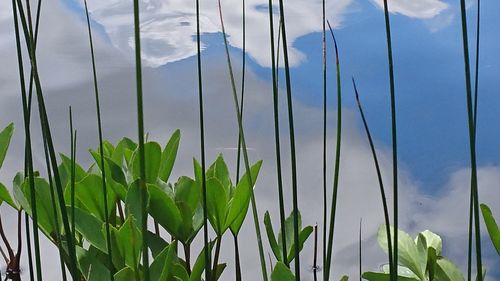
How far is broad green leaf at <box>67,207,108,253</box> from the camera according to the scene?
509 millimetres

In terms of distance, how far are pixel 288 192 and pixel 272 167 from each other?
0.08m

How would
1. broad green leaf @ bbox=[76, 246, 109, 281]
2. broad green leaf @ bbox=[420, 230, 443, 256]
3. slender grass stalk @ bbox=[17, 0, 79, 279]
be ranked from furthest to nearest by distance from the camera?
1. broad green leaf @ bbox=[420, 230, 443, 256]
2. broad green leaf @ bbox=[76, 246, 109, 281]
3. slender grass stalk @ bbox=[17, 0, 79, 279]

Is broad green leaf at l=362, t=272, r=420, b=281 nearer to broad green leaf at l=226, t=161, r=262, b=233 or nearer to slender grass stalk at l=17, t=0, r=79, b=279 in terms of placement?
broad green leaf at l=226, t=161, r=262, b=233

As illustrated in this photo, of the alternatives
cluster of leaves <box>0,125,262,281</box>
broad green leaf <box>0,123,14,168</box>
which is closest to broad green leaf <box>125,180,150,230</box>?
cluster of leaves <box>0,125,262,281</box>

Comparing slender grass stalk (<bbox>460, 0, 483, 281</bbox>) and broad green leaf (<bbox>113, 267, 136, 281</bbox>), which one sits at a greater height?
slender grass stalk (<bbox>460, 0, 483, 281</bbox>)

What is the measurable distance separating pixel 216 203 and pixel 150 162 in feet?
0.23

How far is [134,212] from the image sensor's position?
1.69 feet

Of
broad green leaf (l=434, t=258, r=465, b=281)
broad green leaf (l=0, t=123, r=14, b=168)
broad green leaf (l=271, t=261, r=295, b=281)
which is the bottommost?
broad green leaf (l=434, t=258, r=465, b=281)

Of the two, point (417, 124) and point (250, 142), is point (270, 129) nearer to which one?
point (250, 142)

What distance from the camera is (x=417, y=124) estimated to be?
1.52 meters

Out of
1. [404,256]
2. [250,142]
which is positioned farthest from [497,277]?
[404,256]

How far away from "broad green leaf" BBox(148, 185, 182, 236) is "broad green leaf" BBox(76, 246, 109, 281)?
50mm

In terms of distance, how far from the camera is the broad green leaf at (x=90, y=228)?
1.67 feet

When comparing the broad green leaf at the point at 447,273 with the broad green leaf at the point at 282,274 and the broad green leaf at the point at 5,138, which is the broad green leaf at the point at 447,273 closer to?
the broad green leaf at the point at 282,274
